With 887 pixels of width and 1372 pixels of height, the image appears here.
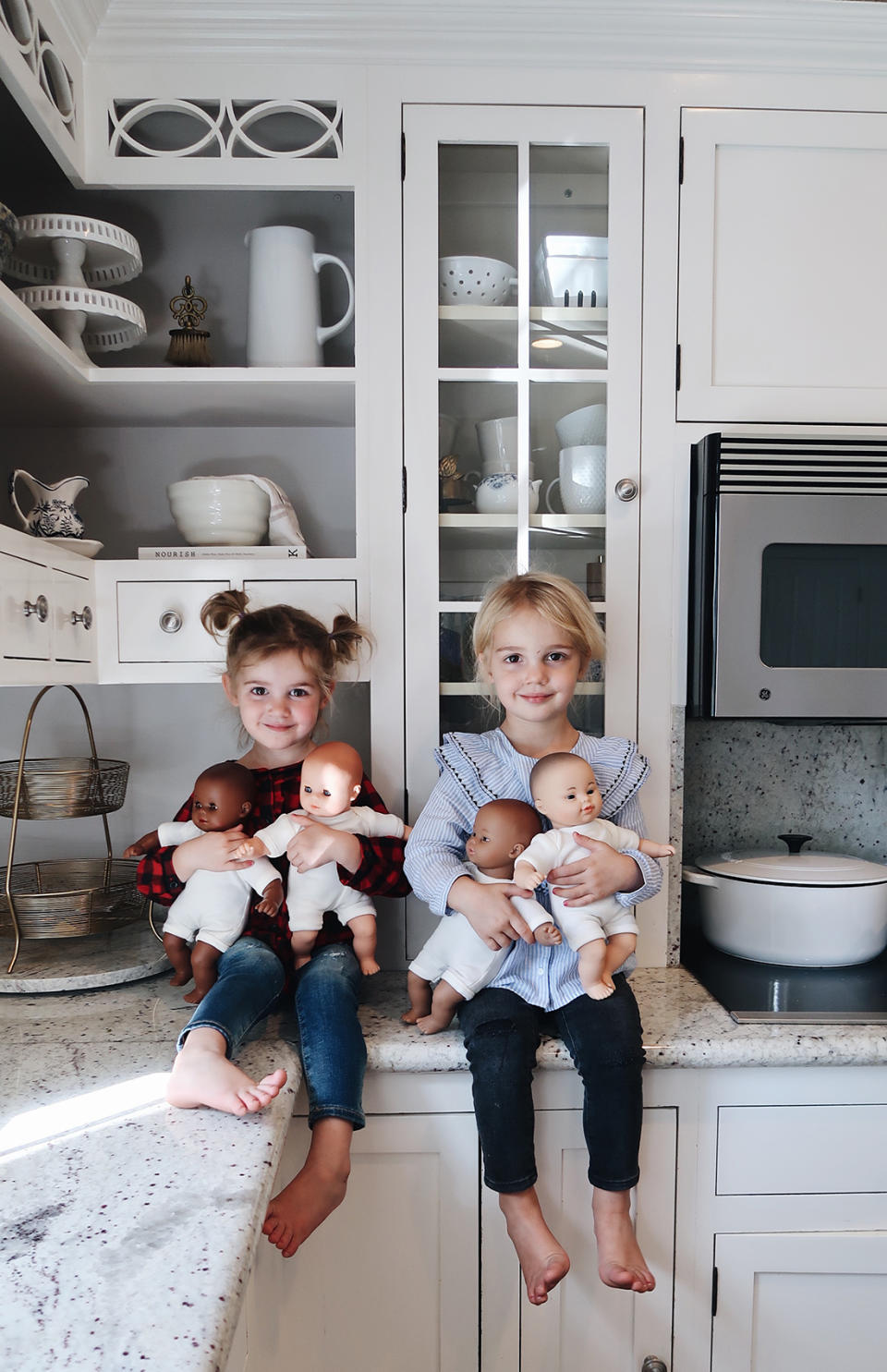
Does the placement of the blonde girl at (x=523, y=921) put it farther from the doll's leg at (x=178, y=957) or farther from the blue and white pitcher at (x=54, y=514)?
the blue and white pitcher at (x=54, y=514)

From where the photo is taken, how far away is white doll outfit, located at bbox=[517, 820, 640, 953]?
1.18 metres

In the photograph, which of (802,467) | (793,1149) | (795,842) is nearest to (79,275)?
(802,467)

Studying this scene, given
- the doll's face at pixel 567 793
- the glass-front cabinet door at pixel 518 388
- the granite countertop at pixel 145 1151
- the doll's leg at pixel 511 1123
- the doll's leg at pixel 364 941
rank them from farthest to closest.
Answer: the glass-front cabinet door at pixel 518 388, the doll's leg at pixel 364 941, the doll's face at pixel 567 793, the doll's leg at pixel 511 1123, the granite countertop at pixel 145 1151

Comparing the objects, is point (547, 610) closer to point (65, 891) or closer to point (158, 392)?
point (158, 392)

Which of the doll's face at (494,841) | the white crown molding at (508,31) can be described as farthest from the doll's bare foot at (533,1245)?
the white crown molding at (508,31)

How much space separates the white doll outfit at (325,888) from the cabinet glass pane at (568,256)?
0.77 m

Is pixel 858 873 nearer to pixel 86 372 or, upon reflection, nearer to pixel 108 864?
pixel 108 864

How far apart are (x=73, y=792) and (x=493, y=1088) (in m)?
0.79

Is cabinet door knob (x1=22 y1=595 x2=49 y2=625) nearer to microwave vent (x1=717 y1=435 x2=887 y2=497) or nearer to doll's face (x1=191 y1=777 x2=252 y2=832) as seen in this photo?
doll's face (x1=191 y1=777 x2=252 y2=832)

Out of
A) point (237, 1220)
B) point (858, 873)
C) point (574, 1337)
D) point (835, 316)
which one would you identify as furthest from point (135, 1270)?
point (835, 316)

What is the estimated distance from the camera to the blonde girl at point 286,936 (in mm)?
1004

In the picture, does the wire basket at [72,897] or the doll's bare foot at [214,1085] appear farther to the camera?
the wire basket at [72,897]

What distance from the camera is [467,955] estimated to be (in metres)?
1.19

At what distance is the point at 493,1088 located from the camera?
1.10 meters
